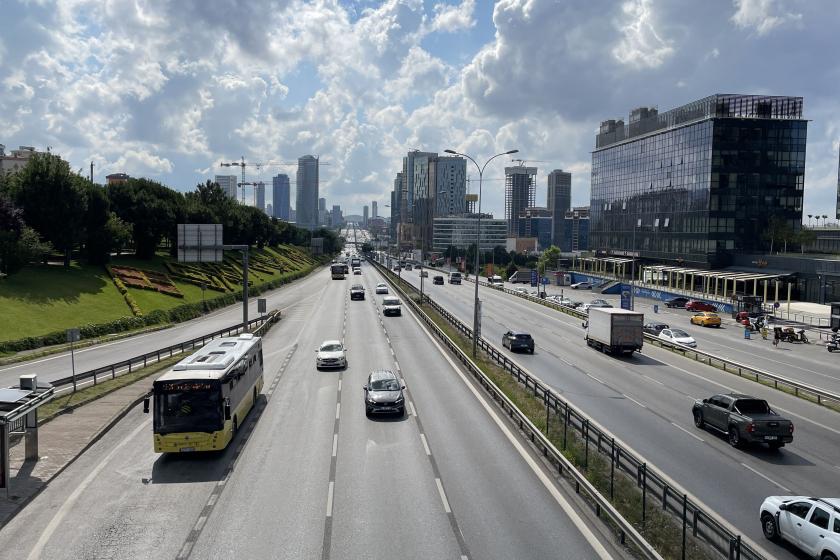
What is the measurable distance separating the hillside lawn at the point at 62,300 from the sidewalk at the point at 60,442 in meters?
21.2

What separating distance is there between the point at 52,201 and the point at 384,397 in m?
51.5

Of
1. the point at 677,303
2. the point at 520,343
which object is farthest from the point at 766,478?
the point at 677,303

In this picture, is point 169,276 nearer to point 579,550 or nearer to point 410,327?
point 410,327

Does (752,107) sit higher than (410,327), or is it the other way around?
(752,107)

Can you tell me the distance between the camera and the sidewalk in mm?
18125

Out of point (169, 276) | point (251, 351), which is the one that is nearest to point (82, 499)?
point (251, 351)

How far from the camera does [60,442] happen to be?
74.0 ft

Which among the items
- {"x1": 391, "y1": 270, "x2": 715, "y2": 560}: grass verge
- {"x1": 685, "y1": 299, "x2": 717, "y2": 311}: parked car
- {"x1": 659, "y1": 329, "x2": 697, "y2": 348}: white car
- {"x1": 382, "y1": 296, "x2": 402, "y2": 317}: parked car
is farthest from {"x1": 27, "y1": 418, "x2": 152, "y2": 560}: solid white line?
{"x1": 685, "y1": 299, "x2": 717, "y2": 311}: parked car

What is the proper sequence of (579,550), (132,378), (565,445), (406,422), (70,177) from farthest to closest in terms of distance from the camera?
(70,177)
(132,378)
(406,422)
(565,445)
(579,550)

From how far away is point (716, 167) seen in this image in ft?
325

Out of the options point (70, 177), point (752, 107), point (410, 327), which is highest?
point (752, 107)

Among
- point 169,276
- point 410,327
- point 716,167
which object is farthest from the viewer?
point 716,167

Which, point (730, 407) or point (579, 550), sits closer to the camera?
point (579, 550)

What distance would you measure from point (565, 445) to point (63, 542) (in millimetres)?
13350
